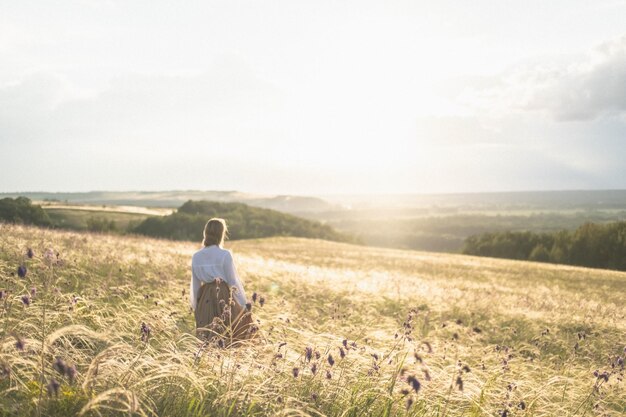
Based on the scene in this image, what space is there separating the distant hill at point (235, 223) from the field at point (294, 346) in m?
73.1

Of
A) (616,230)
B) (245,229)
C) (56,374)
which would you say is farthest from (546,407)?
(245,229)

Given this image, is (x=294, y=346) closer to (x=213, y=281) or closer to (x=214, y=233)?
(x=213, y=281)

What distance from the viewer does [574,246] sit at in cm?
6581

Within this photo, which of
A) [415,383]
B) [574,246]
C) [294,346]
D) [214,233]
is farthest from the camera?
[574,246]

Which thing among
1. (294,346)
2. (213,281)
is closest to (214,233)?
(213,281)

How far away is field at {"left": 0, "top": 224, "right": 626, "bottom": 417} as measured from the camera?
4320mm

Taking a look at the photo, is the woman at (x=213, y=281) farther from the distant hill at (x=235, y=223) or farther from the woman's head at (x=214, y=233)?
the distant hill at (x=235, y=223)

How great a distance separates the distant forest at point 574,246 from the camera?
61.3m

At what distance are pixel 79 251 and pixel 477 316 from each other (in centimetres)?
1204

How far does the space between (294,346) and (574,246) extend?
227ft

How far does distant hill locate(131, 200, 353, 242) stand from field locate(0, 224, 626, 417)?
7305cm

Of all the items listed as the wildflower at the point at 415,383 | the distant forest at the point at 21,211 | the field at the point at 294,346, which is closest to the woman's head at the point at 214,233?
the field at the point at 294,346

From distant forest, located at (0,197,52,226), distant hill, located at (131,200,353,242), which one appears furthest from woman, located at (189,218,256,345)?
distant hill, located at (131,200,353,242)

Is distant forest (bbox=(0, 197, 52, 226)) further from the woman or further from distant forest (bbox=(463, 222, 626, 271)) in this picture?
distant forest (bbox=(463, 222, 626, 271))
